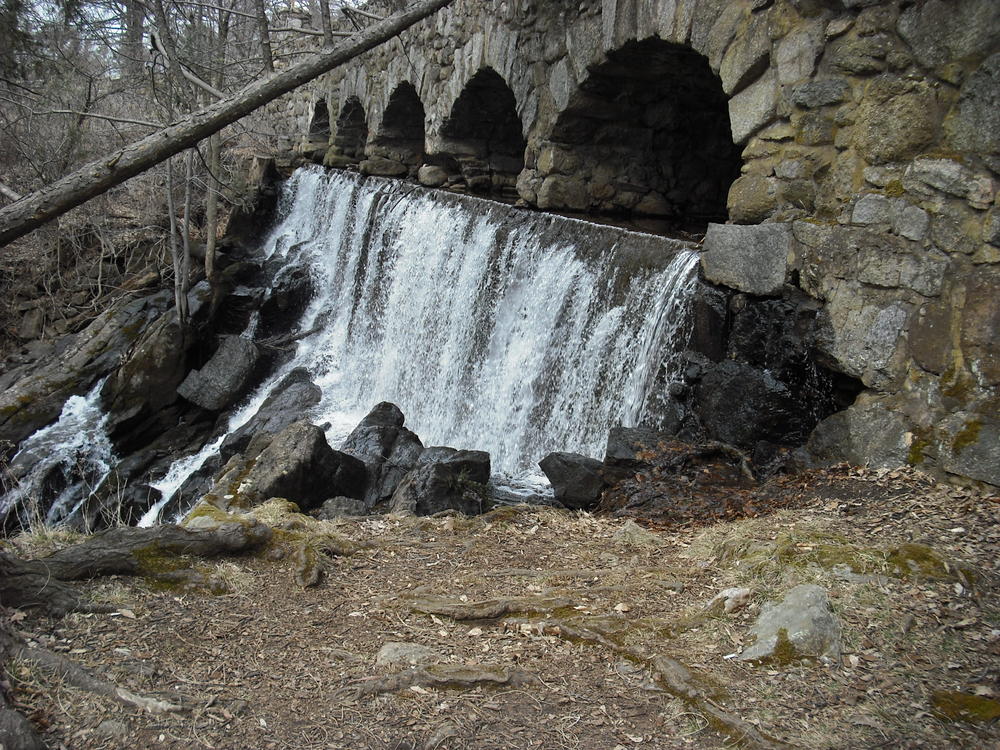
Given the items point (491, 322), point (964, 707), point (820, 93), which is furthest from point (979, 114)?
point (491, 322)

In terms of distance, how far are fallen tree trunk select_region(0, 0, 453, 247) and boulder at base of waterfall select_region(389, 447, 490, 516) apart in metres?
2.82

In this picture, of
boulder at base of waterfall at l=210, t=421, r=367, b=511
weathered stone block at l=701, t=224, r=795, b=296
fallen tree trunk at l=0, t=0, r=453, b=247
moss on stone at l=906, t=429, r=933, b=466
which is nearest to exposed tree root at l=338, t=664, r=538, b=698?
fallen tree trunk at l=0, t=0, r=453, b=247

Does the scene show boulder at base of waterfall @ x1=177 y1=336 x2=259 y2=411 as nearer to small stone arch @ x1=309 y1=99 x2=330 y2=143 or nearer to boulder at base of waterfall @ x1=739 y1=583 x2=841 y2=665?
small stone arch @ x1=309 y1=99 x2=330 y2=143

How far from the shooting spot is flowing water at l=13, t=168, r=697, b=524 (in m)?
6.04

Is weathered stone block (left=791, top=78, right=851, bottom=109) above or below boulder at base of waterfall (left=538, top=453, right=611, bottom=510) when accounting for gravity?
above

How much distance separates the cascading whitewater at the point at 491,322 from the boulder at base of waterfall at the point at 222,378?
83 centimetres

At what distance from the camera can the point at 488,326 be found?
7.83 meters

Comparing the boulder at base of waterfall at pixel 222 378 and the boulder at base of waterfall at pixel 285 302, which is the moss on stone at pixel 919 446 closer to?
the boulder at base of waterfall at pixel 222 378

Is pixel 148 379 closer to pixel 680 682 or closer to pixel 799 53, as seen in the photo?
pixel 799 53

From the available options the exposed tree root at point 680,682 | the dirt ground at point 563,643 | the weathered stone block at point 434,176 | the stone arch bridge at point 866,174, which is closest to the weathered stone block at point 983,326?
the stone arch bridge at point 866,174

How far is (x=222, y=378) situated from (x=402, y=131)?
5308 mm

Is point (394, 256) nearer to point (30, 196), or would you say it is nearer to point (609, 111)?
point (609, 111)

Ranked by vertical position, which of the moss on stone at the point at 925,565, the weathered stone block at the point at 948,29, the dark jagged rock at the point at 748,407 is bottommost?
the moss on stone at the point at 925,565

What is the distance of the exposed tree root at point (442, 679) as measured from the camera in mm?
2570
